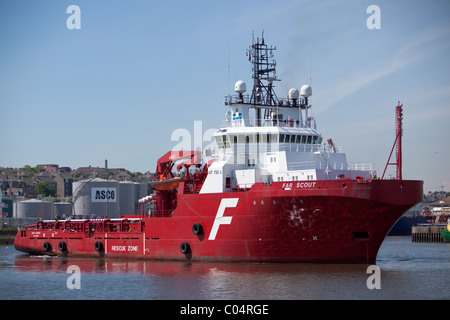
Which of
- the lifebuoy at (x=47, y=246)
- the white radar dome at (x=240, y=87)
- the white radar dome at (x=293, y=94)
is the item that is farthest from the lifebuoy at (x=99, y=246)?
the white radar dome at (x=293, y=94)

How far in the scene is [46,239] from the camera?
39969 mm

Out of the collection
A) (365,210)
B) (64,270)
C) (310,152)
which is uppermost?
(310,152)

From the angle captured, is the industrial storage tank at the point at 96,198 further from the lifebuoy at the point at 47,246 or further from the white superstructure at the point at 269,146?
the white superstructure at the point at 269,146

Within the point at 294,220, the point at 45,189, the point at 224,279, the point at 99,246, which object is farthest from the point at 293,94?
the point at 45,189

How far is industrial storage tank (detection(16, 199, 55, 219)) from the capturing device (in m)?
78.2

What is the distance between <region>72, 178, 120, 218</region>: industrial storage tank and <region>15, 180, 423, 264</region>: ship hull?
143ft

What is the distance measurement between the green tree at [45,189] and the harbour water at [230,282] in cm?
8794

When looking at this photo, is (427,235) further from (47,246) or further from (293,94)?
(47,246)

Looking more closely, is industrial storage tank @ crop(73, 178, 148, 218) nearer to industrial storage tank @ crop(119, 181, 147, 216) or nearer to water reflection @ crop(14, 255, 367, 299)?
industrial storage tank @ crop(119, 181, 147, 216)

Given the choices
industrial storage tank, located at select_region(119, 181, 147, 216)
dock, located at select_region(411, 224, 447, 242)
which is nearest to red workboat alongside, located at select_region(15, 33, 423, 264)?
dock, located at select_region(411, 224, 447, 242)

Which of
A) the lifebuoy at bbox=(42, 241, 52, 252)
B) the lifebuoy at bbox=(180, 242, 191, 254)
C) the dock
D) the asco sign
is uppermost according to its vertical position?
the asco sign
